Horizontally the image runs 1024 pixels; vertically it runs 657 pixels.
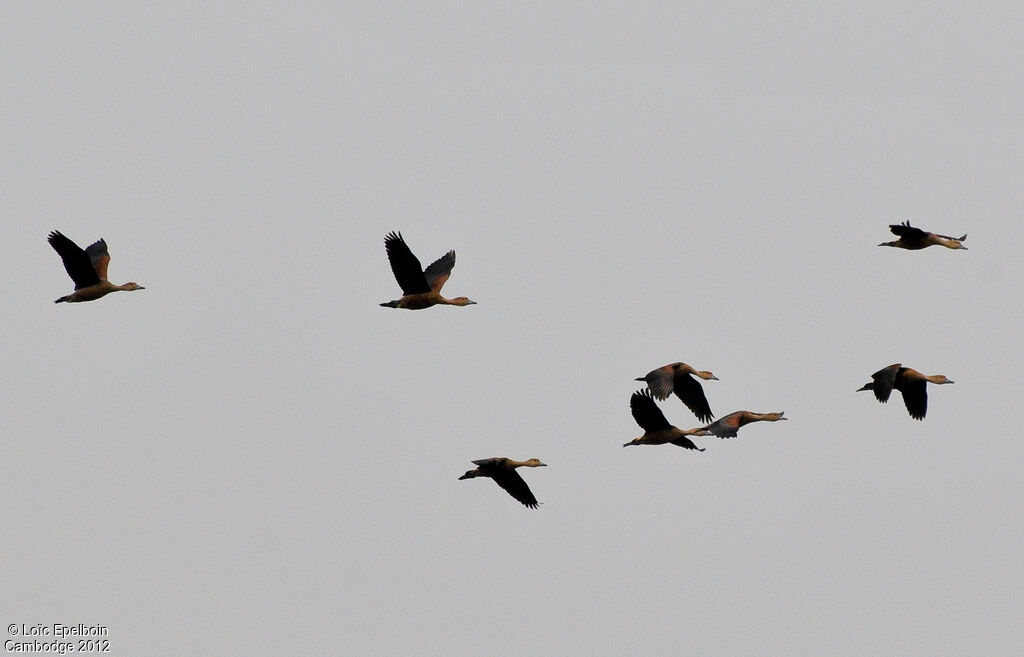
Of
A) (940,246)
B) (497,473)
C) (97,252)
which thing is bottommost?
(497,473)

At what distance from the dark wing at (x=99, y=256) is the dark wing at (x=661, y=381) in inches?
368

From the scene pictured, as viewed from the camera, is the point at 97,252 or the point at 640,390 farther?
the point at 97,252

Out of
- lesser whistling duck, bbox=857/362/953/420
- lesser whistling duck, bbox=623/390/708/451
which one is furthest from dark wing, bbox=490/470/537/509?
lesser whistling duck, bbox=857/362/953/420

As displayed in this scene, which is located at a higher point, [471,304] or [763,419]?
[471,304]

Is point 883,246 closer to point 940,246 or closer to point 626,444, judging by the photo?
point 940,246

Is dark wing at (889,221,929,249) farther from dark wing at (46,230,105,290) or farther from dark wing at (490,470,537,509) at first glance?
dark wing at (46,230,105,290)

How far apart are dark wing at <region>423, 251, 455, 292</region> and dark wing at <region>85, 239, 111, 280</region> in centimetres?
545

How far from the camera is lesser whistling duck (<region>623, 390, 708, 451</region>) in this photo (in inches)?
1055

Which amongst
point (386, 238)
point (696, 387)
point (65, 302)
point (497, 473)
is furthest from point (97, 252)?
point (696, 387)

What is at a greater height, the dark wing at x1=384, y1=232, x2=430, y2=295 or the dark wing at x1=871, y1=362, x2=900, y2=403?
the dark wing at x1=384, y1=232, x2=430, y2=295

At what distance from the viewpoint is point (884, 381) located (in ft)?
89.7

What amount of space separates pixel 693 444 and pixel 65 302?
10651 millimetres

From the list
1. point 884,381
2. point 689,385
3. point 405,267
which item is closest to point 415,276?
point 405,267

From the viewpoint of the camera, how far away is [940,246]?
94.1 feet
